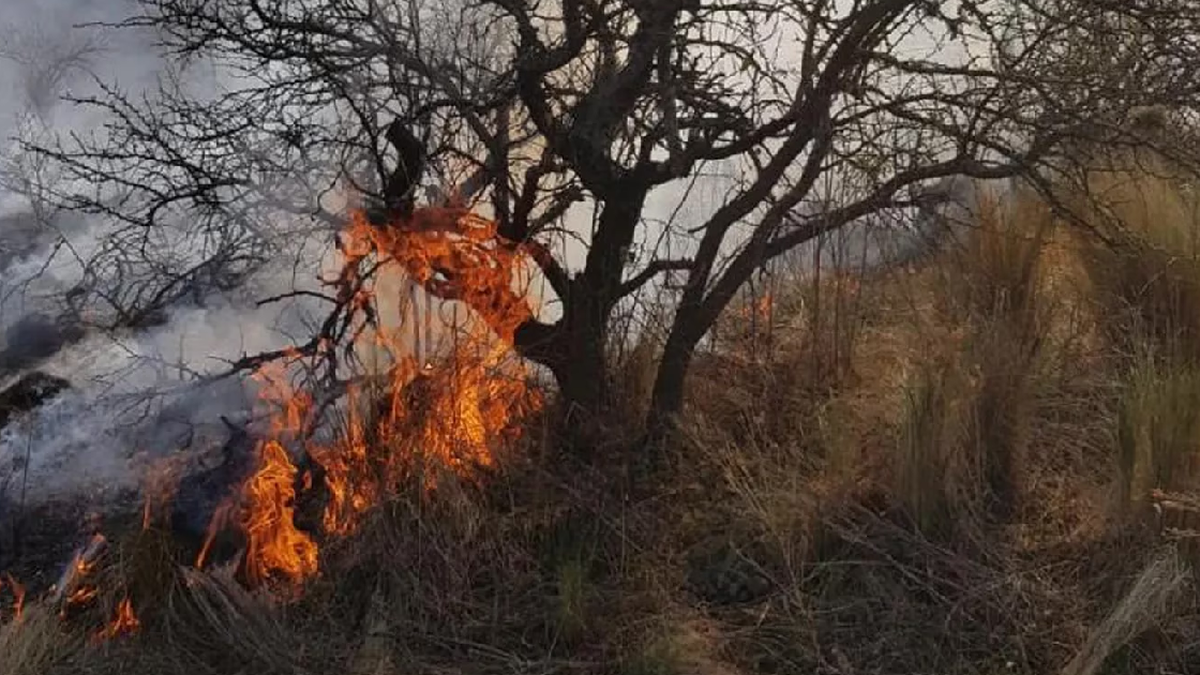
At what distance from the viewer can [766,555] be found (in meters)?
3.87

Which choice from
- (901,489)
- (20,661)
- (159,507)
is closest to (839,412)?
(901,489)

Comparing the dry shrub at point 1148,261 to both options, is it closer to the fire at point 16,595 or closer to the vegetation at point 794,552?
the vegetation at point 794,552

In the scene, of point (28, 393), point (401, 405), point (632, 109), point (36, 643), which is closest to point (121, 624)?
point (36, 643)

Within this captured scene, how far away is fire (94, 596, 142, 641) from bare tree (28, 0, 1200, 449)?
1.20m

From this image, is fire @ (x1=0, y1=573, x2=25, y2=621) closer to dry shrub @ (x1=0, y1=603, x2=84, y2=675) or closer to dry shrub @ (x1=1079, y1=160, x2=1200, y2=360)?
dry shrub @ (x1=0, y1=603, x2=84, y2=675)

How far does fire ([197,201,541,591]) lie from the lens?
4055 millimetres

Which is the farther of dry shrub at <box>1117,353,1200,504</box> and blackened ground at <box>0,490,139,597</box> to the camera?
blackened ground at <box>0,490,139,597</box>

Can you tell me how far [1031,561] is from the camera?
12.2 feet

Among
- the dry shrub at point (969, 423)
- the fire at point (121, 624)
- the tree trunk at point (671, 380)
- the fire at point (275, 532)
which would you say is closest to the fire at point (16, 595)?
the fire at point (121, 624)

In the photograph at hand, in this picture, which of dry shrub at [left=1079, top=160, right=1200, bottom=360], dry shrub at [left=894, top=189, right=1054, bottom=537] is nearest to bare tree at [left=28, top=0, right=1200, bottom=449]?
dry shrub at [left=1079, top=160, right=1200, bottom=360]

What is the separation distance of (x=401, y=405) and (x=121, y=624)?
1.03m

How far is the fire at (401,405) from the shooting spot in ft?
13.3

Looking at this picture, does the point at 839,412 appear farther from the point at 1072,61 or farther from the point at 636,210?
the point at 1072,61

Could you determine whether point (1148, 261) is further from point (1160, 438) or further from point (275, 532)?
point (275, 532)
